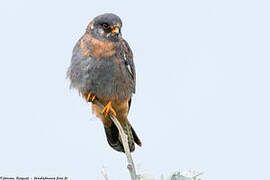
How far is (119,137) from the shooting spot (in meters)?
5.67

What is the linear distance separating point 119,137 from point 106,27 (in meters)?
1.68

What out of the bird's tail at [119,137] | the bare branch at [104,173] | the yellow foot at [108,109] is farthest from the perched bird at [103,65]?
the bare branch at [104,173]

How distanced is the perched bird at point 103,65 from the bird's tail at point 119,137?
55 cm

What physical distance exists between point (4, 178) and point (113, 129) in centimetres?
237

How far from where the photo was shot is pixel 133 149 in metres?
5.80

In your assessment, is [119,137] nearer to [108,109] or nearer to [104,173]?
[108,109]

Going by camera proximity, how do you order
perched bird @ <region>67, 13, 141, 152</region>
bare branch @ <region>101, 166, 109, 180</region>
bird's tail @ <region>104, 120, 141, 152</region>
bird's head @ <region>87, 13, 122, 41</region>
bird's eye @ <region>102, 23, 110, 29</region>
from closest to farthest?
bare branch @ <region>101, 166, 109, 180</region> < bird's head @ <region>87, 13, 122, 41</region> < bird's eye @ <region>102, 23, 110, 29</region> < perched bird @ <region>67, 13, 141, 152</region> < bird's tail @ <region>104, 120, 141, 152</region>

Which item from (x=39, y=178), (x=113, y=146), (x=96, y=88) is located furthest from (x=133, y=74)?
(x=39, y=178)

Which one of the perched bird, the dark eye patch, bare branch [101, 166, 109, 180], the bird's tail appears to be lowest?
the bird's tail

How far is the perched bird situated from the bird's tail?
1.81 ft

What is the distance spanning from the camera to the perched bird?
486 cm

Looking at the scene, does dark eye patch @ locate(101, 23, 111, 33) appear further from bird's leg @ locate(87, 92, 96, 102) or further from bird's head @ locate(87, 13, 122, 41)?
bird's leg @ locate(87, 92, 96, 102)

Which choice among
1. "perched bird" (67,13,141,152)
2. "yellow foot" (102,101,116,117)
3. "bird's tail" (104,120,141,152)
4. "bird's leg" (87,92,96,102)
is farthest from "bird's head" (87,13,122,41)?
"bird's tail" (104,120,141,152)

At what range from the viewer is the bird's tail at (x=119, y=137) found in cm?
567
